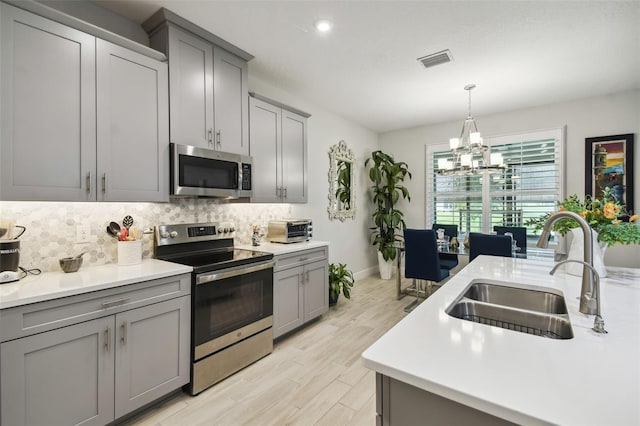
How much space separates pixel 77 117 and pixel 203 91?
0.92 m

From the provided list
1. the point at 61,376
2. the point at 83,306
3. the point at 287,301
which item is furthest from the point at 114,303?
the point at 287,301

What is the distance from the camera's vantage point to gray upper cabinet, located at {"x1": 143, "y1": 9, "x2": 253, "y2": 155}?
2232 mm

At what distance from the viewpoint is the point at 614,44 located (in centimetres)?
268

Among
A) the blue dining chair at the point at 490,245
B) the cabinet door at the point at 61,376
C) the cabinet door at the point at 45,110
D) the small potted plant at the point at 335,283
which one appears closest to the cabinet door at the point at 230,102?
the cabinet door at the point at 45,110

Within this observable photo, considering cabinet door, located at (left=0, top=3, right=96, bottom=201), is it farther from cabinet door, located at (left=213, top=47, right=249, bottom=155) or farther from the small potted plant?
the small potted plant

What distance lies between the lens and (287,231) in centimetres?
318

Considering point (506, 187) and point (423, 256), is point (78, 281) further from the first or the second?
point (506, 187)

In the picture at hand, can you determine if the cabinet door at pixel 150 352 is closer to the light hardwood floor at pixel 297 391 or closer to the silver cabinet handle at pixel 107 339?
the silver cabinet handle at pixel 107 339

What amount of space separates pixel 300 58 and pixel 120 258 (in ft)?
7.72

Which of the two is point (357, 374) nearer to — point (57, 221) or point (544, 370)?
point (544, 370)

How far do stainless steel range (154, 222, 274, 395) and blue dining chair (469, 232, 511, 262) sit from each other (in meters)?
2.36

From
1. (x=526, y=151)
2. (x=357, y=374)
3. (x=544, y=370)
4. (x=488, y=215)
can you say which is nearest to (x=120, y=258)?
(x=357, y=374)

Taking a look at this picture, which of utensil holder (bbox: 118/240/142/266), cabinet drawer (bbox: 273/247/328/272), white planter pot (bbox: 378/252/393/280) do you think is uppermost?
utensil holder (bbox: 118/240/142/266)

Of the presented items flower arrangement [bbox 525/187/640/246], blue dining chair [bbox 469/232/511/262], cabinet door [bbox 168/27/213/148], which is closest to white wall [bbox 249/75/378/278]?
cabinet door [bbox 168/27/213/148]
